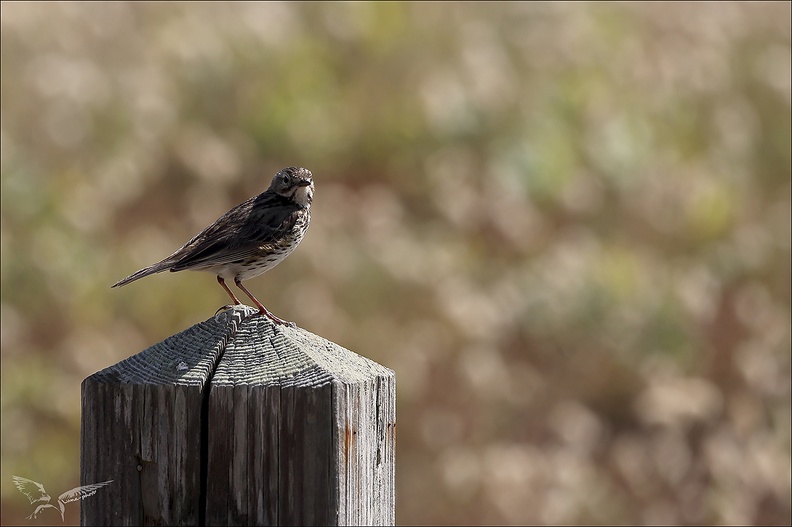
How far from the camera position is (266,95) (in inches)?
422

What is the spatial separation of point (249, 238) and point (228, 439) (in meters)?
1.74

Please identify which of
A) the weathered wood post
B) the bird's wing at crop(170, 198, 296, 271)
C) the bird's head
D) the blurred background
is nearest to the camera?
the weathered wood post

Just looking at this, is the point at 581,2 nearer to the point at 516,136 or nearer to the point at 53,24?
the point at 516,136

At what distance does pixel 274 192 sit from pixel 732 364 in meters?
5.93

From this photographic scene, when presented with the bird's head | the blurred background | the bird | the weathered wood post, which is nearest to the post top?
the weathered wood post

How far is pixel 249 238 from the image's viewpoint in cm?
389

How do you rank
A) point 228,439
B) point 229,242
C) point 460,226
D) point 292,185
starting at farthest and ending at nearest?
point 460,226, point 292,185, point 229,242, point 228,439

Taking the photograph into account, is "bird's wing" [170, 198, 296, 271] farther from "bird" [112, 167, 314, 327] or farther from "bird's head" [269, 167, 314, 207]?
"bird's head" [269, 167, 314, 207]

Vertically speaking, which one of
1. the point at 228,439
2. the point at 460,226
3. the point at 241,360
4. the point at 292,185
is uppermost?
the point at 460,226

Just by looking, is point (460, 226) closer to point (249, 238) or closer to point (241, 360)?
point (249, 238)

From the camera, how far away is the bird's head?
166 inches

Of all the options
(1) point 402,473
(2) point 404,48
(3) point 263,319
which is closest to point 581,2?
(2) point 404,48

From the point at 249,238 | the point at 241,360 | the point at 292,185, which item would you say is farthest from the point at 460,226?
the point at 241,360

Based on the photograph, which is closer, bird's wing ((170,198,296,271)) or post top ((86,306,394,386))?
post top ((86,306,394,386))
